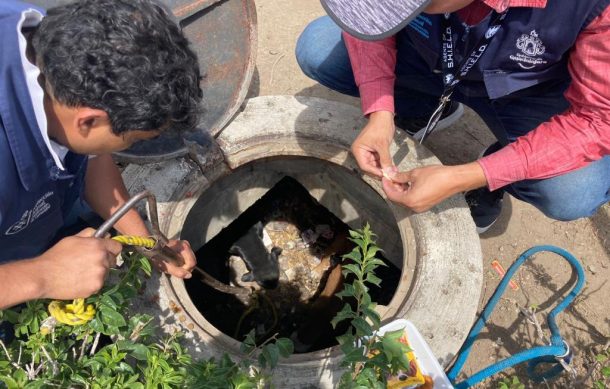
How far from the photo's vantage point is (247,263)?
2.90 meters

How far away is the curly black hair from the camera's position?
108 centimetres

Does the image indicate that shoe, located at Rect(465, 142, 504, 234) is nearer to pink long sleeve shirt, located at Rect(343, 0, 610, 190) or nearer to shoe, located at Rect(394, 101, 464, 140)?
shoe, located at Rect(394, 101, 464, 140)

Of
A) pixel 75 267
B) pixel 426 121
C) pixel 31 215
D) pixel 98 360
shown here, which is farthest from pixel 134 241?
pixel 426 121

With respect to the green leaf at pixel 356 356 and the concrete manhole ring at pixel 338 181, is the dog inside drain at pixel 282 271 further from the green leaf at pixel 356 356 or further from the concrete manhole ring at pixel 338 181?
the green leaf at pixel 356 356

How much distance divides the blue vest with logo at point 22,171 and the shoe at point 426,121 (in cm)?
176

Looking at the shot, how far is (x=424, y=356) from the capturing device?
62.6 inches

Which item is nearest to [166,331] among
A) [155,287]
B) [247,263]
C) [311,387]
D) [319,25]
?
[155,287]

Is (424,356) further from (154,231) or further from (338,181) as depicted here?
(338,181)

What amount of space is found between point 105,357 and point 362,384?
1.98 ft

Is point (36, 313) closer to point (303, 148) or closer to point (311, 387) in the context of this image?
point (311, 387)

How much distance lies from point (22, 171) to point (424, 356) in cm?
128

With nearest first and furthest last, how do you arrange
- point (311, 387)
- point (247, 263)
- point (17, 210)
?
point (17, 210) < point (311, 387) < point (247, 263)

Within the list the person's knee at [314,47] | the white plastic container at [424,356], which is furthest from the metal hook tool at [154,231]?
the person's knee at [314,47]

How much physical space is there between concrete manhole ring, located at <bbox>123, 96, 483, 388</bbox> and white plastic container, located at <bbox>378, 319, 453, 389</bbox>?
0.44ft
